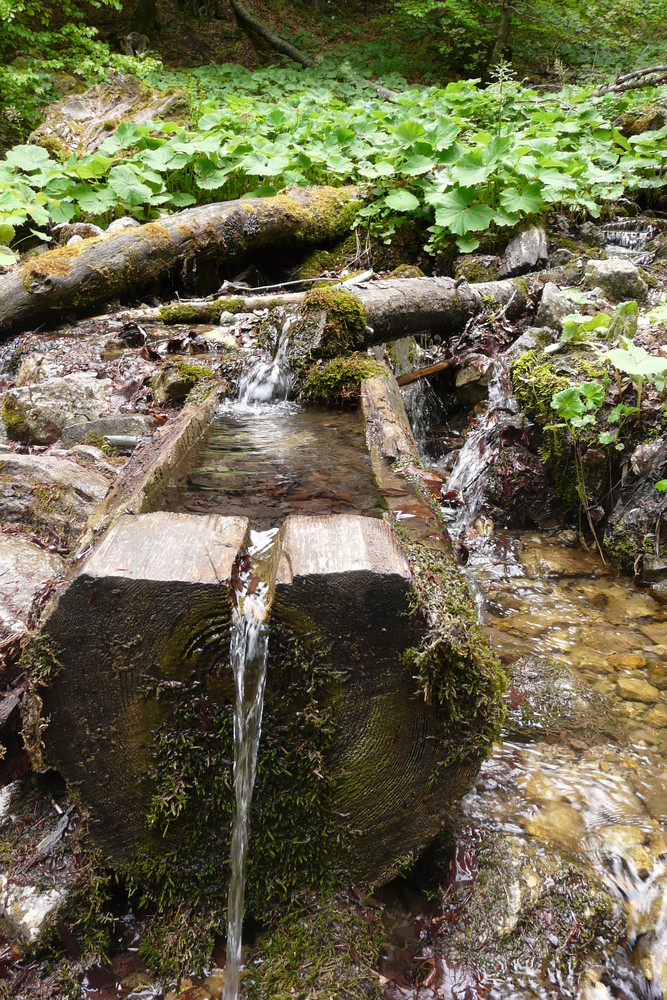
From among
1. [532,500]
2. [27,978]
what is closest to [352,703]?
[27,978]

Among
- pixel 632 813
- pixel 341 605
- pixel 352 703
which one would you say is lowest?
pixel 632 813

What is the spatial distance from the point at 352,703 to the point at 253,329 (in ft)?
12.7

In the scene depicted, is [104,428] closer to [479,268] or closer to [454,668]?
[454,668]

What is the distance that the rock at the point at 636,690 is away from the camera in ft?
8.41

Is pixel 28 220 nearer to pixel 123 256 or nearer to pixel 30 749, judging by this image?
pixel 123 256

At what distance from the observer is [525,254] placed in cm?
545

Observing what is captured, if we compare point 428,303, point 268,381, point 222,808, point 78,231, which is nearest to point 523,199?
point 428,303

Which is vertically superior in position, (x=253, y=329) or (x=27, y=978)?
(x=253, y=329)

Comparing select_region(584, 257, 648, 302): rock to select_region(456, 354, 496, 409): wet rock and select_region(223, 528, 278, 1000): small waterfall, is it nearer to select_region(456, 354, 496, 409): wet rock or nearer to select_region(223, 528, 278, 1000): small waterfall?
select_region(456, 354, 496, 409): wet rock

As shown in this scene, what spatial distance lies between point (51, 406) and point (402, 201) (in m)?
3.88

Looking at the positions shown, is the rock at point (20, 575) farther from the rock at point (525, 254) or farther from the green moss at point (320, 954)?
the rock at point (525, 254)

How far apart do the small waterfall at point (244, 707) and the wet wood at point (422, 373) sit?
9.45ft

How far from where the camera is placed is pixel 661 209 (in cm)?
668

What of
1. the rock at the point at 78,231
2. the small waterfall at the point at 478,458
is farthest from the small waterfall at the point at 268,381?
the rock at the point at 78,231
